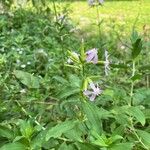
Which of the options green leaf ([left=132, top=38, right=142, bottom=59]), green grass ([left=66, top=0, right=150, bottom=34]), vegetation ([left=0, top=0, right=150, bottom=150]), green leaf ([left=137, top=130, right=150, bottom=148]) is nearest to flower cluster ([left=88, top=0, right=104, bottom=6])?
vegetation ([left=0, top=0, right=150, bottom=150])

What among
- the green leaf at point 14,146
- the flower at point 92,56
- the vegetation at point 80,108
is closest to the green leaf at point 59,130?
the vegetation at point 80,108

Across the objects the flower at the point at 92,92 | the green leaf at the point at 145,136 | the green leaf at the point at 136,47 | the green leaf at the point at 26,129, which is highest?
the green leaf at the point at 136,47

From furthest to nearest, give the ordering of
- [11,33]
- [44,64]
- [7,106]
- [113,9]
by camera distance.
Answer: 1. [113,9]
2. [11,33]
3. [44,64]
4. [7,106]

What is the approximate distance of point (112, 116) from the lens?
2.35 meters

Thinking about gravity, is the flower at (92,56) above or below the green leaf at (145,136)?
above

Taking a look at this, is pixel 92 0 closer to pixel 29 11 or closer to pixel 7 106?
pixel 7 106

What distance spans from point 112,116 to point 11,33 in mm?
3828

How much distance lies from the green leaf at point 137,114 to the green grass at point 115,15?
5.36 meters

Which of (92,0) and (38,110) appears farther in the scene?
→ (92,0)

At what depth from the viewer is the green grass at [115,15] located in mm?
8250

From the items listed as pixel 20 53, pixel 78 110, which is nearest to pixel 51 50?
pixel 20 53

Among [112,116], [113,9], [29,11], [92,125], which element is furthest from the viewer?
[113,9]

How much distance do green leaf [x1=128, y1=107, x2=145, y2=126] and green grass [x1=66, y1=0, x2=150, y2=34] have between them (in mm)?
5359

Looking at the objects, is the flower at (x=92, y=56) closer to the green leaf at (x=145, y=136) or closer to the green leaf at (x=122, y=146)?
the green leaf at (x=122, y=146)
